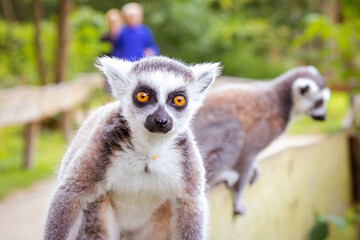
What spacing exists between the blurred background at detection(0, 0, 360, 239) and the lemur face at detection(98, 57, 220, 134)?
324mm

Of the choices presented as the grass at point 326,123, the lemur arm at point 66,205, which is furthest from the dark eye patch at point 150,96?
the grass at point 326,123

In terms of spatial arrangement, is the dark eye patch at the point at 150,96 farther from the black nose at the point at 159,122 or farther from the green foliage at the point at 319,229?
the green foliage at the point at 319,229

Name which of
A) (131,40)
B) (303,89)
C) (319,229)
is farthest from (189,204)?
(131,40)

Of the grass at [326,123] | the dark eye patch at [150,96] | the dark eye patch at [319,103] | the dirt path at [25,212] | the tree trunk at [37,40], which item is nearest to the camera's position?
the dark eye patch at [150,96]

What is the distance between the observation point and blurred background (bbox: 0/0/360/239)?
716cm

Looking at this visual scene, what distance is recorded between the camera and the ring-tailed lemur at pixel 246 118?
4.21 metres

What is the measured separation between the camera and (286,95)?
4844 millimetres

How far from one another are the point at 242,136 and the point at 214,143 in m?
0.28

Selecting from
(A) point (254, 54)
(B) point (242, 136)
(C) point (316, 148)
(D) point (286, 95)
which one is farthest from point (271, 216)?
(A) point (254, 54)

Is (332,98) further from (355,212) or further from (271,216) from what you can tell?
(271,216)

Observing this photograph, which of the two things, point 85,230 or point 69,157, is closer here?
point 85,230

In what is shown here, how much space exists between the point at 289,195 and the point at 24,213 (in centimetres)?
325

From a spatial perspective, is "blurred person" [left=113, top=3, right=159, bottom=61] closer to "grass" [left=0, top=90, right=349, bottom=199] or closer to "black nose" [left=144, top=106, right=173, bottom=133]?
"grass" [left=0, top=90, right=349, bottom=199]

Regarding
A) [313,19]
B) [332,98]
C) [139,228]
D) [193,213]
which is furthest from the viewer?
[332,98]
